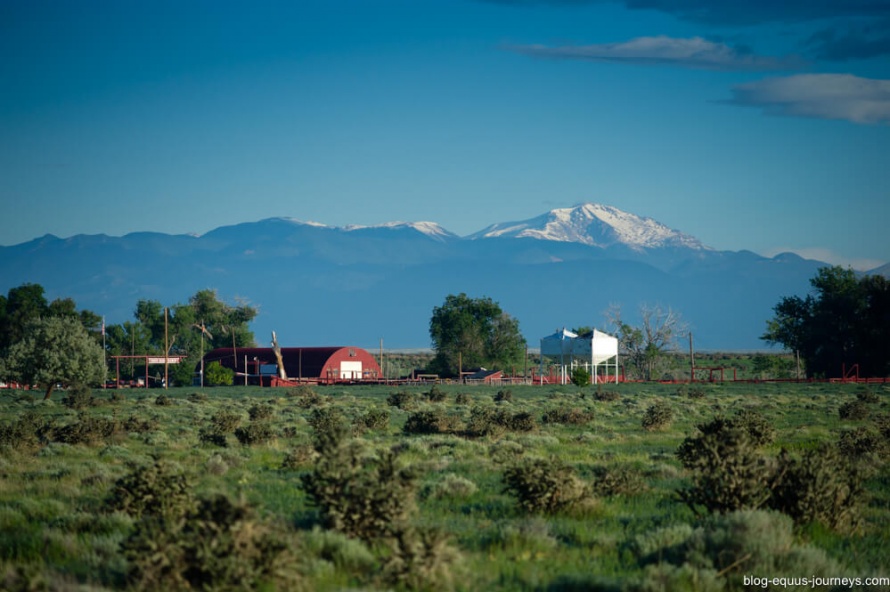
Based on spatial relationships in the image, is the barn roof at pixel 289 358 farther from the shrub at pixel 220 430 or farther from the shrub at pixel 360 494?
the shrub at pixel 360 494

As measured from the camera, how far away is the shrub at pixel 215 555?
24.9 ft

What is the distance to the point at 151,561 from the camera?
300 inches

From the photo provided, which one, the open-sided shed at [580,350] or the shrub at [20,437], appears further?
the open-sided shed at [580,350]

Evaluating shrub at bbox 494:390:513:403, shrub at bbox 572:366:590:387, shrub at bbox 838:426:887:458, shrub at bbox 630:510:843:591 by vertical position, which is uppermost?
shrub at bbox 572:366:590:387

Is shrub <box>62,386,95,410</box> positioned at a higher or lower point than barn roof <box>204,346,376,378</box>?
lower

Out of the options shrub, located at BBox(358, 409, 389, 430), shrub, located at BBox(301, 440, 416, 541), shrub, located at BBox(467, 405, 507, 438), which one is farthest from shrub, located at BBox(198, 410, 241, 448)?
shrub, located at BBox(301, 440, 416, 541)

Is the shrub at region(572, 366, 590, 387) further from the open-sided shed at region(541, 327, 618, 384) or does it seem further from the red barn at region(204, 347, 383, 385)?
the red barn at region(204, 347, 383, 385)

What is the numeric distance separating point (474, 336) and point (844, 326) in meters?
38.9

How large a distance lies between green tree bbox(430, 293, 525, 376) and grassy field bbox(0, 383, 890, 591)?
75.0 metres

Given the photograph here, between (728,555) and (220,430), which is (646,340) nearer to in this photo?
(220,430)

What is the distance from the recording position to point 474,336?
330 ft

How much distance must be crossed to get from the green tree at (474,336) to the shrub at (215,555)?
88812 millimetres

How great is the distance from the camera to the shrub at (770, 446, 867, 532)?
1100 cm

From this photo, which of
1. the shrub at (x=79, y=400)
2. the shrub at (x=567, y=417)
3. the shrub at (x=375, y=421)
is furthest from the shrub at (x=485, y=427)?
the shrub at (x=79, y=400)
